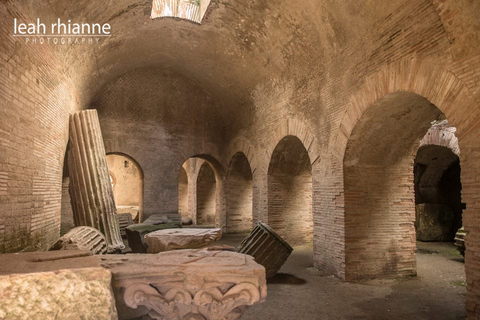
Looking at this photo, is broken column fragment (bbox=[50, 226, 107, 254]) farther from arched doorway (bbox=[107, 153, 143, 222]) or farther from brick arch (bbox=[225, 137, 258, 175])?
arched doorway (bbox=[107, 153, 143, 222])

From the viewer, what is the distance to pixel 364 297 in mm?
4711

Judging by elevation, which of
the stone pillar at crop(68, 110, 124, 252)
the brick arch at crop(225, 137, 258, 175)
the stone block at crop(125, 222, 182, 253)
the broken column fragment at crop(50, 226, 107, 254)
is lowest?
the stone block at crop(125, 222, 182, 253)

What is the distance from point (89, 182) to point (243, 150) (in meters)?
4.69

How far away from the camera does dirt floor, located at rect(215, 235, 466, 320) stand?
411cm

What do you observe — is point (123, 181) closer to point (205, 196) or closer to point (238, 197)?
point (205, 196)

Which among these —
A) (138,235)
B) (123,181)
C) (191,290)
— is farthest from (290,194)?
(123,181)

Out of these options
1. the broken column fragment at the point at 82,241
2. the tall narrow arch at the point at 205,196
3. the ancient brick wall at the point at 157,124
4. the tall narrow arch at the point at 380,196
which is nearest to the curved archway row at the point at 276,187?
the tall narrow arch at the point at 380,196

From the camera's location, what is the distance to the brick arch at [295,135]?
6.62 meters

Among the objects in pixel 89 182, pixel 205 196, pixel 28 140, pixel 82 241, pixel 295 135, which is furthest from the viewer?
pixel 205 196

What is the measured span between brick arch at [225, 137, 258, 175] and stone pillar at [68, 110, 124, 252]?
4.00 meters

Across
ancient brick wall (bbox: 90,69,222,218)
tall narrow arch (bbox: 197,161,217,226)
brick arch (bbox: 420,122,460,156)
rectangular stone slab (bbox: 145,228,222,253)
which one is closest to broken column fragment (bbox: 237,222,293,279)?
rectangular stone slab (bbox: 145,228,222,253)

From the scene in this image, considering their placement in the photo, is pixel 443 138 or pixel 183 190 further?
pixel 183 190

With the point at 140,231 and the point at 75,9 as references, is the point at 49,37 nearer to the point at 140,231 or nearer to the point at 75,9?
the point at 75,9

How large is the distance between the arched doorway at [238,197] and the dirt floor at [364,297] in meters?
5.22
